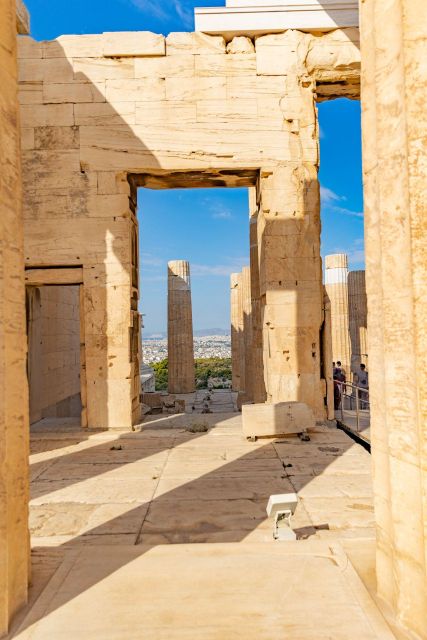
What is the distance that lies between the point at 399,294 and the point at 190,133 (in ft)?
24.3

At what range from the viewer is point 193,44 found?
884 cm

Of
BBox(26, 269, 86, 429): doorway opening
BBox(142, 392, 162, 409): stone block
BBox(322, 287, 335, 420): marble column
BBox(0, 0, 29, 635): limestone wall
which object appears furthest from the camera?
A: BBox(142, 392, 162, 409): stone block

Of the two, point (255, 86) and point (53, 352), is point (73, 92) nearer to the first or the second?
point (255, 86)

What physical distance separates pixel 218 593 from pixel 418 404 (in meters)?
1.64

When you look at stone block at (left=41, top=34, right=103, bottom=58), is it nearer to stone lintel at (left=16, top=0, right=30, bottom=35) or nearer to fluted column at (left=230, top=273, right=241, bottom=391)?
stone lintel at (left=16, top=0, right=30, bottom=35)

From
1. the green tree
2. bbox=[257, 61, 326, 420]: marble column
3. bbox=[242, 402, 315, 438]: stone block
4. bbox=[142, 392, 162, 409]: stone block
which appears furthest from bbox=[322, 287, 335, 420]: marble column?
the green tree

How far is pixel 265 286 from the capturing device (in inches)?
353

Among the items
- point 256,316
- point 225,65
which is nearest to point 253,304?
point 256,316

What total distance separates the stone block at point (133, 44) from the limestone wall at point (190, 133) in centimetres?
2

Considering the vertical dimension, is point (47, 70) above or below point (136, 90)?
above

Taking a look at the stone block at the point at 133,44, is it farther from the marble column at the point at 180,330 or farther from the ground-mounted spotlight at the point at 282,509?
the marble column at the point at 180,330

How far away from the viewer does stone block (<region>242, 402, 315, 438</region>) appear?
7438 millimetres

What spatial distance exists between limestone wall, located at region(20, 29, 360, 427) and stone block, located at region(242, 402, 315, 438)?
1.11m

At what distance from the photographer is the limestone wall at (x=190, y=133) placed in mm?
8734
